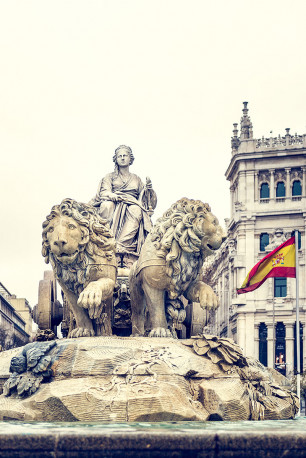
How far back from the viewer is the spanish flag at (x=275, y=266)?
27.2 meters

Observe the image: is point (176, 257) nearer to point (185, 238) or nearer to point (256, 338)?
point (185, 238)

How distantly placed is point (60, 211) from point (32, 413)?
125 inches

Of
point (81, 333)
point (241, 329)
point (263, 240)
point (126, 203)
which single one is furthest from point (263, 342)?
point (81, 333)

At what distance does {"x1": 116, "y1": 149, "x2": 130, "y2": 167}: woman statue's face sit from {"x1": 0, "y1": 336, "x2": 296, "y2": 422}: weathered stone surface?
4.62 m

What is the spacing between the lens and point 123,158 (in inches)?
656

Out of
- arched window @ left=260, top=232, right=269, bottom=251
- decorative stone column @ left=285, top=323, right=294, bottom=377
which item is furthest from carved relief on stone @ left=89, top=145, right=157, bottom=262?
arched window @ left=260, top=232, right=269, bottom=251

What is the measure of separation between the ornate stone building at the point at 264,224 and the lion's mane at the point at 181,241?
6537 centimetres

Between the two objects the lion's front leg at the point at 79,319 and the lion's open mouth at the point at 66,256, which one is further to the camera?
the lion's front leg at the point at 79,319

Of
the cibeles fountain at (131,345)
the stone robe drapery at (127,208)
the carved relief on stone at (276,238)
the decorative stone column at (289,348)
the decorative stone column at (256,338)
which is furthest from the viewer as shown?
the carved relief on stone at (276,238)

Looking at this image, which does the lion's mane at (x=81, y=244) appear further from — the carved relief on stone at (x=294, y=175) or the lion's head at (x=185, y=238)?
the carved relief on stone at (x=294, y=175)

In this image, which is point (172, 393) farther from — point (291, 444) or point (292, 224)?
point (292, 224)

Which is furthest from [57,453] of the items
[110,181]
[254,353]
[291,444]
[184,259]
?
[254,353]

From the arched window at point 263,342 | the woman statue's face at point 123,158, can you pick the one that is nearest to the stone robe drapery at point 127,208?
the woman statue's face at point 123,158

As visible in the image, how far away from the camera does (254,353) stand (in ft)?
255
